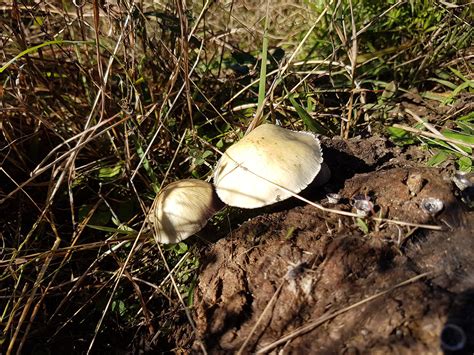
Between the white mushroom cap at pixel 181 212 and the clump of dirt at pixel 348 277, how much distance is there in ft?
0.57

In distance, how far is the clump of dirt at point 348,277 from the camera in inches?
58.7

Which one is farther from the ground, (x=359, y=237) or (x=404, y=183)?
(x=404, y=183)

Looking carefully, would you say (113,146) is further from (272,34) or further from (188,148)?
(272,34)

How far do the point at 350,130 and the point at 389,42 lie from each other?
98 centimetres

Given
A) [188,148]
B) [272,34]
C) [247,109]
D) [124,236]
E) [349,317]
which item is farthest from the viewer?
[272,34]

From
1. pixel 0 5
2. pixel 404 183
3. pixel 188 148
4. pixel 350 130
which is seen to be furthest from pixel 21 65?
pixel 404 183

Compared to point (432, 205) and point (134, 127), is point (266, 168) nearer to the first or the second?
point (432, 205)

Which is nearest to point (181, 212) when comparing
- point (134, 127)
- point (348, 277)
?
point (134, 127)

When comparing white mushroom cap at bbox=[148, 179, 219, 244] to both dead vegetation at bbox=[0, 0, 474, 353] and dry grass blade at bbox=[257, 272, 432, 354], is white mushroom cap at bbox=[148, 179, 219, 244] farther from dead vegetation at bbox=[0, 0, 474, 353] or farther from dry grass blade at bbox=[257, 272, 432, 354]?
dry grass blade at bbox=[257, 272, 432, 354]

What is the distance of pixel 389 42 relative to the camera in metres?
3.26

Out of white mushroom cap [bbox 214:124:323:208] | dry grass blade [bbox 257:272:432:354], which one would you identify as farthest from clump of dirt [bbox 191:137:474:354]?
white mushroom cap [bbox 214:124:323:208]

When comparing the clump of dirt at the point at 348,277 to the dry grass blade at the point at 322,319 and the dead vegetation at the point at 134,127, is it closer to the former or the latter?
the dry grass blade at the point at 322,319

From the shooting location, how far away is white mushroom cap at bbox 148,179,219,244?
6.98ft

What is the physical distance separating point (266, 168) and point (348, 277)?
2.01 feet
